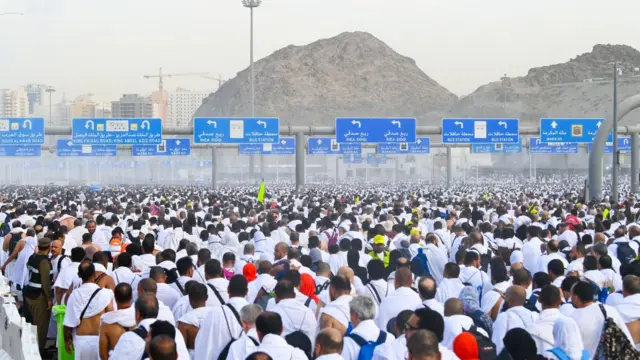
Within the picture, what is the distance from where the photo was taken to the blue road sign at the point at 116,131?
4225cm

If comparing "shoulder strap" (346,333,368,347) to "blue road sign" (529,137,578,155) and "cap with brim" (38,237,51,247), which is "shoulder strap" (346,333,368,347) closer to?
"cap with brim" (38,237,51,247)

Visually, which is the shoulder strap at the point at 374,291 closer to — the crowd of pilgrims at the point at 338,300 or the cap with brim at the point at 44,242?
A: the crowd of pilgrims at the point at 338,300

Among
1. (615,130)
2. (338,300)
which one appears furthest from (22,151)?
(338,300)

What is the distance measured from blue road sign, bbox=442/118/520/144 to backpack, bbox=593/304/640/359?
120 feet

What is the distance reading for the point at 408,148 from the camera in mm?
56969

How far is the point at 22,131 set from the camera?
44.8 metres

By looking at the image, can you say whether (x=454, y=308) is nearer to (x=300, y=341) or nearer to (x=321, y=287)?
(x=300, y=341)

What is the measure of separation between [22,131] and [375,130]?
16261mm

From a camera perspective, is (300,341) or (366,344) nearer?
(366,344)

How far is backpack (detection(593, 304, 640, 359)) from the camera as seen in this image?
269 inches

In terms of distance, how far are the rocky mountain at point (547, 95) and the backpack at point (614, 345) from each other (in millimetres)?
133612

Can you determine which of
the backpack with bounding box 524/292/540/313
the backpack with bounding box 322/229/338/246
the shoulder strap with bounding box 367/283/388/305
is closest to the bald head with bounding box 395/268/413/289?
the shoulder strap with bounding box 367/283/388/305

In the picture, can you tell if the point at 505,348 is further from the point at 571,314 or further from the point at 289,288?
the point at 289,288

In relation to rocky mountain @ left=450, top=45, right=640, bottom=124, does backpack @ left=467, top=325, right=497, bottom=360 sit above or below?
below
